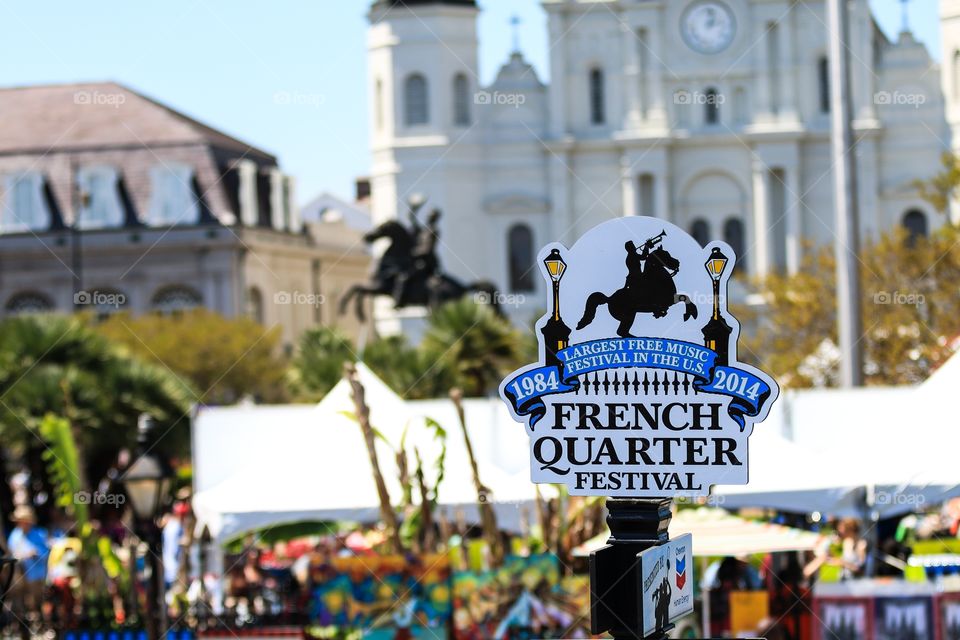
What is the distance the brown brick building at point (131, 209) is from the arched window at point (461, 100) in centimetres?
710

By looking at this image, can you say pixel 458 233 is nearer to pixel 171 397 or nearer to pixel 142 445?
pixel 171 397

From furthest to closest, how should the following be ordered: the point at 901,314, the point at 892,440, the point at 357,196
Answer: the point at 357,196 → the point at 901,314 → the point at 892,440

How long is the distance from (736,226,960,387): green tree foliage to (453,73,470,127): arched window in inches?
1410

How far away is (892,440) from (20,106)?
62.4 metres

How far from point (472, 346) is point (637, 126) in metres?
38.8

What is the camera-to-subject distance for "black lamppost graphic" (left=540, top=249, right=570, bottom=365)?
19.7 ft

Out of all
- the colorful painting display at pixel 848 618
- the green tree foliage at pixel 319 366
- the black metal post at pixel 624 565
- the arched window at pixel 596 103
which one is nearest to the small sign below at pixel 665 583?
the black metal post at pixel 624 565

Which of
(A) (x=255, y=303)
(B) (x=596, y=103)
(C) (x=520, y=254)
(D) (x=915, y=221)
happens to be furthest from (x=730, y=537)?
(B) (x=596, y=103)

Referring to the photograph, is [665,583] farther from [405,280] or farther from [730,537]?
[405,280]

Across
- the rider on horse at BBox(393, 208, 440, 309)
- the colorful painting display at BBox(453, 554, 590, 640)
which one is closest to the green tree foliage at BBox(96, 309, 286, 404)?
the rider on horse at BBox(393, 208, 440, 309)

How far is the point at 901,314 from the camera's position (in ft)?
96.7

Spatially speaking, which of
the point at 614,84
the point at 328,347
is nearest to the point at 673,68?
the point at 614,84

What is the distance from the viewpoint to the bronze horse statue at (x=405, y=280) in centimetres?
5041

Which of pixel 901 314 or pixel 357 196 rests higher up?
pixel 357 196
